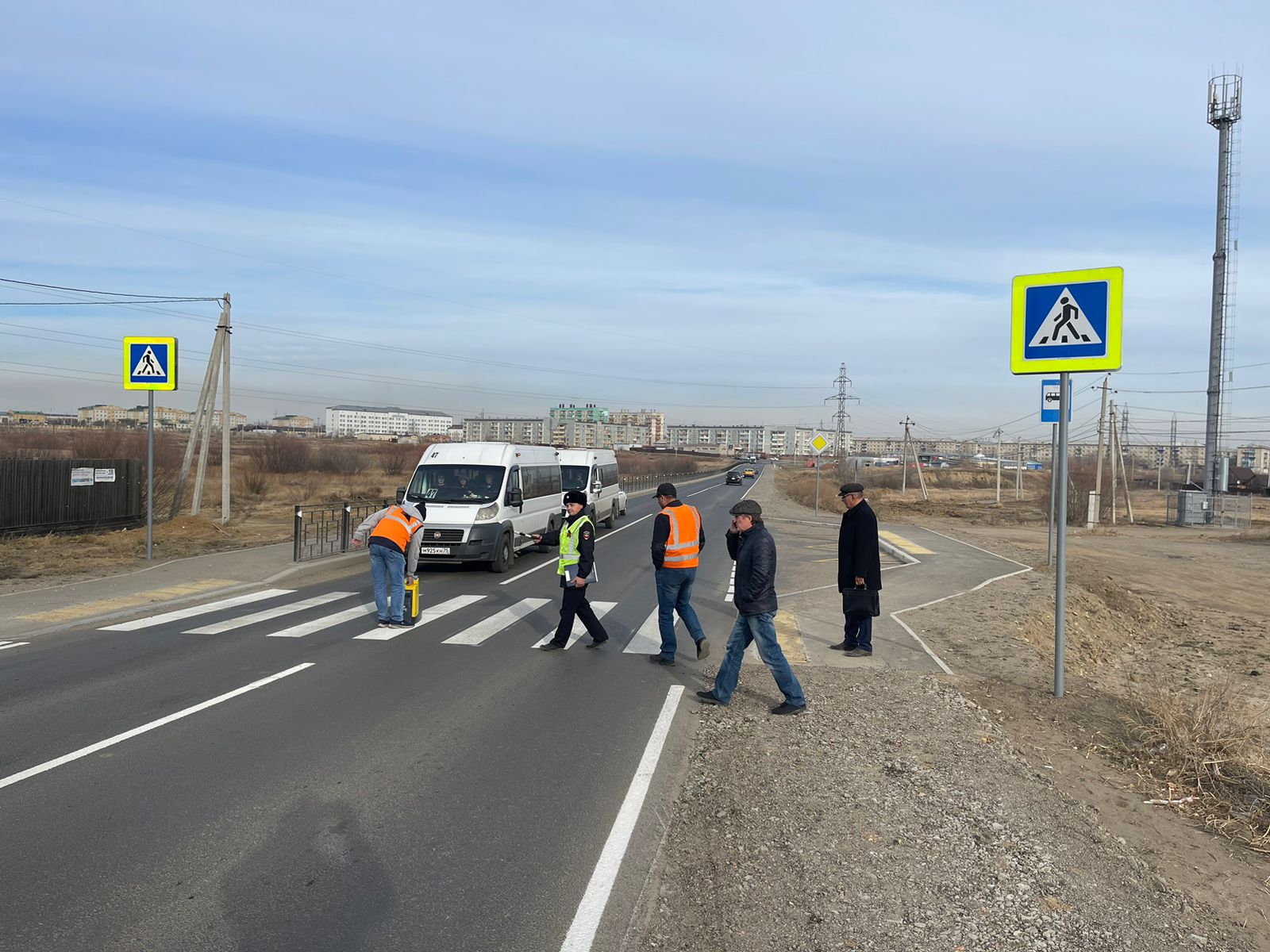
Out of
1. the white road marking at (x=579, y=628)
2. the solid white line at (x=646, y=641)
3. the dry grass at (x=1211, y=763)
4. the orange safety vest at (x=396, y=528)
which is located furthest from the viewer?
the orange safety vest at (x=396, y=528)

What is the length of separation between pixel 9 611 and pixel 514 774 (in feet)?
30.8

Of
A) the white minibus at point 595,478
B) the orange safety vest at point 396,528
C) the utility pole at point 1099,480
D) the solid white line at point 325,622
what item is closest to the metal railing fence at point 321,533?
the solid white line at point 325,622

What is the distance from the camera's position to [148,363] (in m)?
15.5

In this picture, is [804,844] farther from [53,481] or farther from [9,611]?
[53,481]

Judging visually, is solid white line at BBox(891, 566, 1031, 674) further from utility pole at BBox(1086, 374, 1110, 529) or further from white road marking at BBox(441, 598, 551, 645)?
utility pole at BBox(1086, 374, 1110, 529)

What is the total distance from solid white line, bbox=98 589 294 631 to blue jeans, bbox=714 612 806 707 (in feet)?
24.5

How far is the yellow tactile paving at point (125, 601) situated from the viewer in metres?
11.2

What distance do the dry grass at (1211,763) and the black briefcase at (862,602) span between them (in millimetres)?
3034

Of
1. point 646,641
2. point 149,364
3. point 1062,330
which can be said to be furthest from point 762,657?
point 149,364

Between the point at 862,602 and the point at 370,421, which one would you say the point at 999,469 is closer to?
the point at 862,602

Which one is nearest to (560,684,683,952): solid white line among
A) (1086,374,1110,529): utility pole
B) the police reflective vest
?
the police reflective vest

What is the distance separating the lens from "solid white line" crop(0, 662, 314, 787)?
554 cm

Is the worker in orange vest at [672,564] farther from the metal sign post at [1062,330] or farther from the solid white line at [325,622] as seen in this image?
the solid white line at [325,622]

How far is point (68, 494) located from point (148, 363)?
758cm
